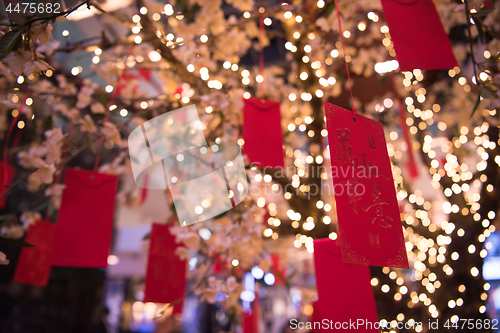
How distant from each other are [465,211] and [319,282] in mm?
1022

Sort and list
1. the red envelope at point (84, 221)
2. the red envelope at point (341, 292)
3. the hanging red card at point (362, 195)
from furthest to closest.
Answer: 1. the red envelope at point (84, 221)
2. the red envelope at point (341, 292)
3. the hanging red card at point (362, 195)

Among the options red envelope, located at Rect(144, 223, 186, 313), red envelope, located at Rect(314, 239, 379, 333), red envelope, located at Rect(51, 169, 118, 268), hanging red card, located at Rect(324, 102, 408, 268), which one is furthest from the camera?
red envelope, located at Rect(144, 223, 186, 313)

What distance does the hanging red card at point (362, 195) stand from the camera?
904mm

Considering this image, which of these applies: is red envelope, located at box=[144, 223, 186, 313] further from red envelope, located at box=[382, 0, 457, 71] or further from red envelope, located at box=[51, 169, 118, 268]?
red envelope, located at box=[382, 0, 457, 71]

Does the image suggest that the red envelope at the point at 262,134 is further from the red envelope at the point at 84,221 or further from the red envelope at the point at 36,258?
the red envelope at the point at 36,258

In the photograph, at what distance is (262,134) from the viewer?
132 centimetres

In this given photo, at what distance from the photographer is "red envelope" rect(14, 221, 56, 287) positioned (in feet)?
5.10

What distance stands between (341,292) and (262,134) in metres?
0.69

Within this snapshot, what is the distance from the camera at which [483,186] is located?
5.24ft

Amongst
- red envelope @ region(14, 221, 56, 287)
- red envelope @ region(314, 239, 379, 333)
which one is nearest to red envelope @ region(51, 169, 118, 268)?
red envelope @ region(14, 221, 56, 287)
